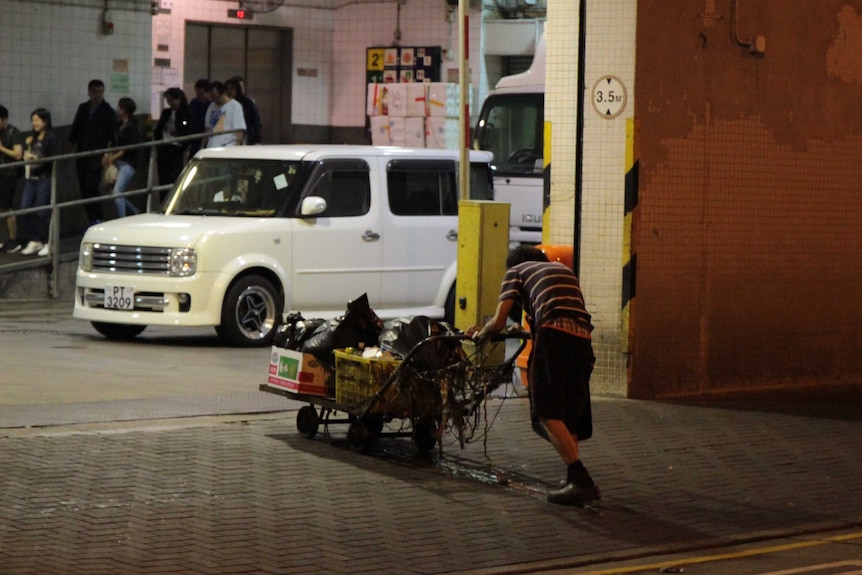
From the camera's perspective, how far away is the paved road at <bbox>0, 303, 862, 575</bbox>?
7234 mm

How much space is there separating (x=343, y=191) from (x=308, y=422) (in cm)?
588

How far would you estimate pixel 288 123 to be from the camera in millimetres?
26172

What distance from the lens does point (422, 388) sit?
9.11m

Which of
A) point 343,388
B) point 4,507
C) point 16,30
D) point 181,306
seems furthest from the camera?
point 16,30

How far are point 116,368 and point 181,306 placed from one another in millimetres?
1493

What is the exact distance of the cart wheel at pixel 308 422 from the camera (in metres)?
10.0

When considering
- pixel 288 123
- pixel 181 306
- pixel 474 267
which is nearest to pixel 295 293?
pixel 181 306

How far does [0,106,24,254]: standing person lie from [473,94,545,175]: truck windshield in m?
6.36

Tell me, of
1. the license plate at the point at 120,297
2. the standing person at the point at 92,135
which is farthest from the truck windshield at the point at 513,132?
the license plate at the point at 120,297

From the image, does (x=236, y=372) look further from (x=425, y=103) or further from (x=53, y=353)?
(x=425, y=103)

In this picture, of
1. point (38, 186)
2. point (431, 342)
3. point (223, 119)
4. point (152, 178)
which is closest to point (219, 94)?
point (223, 119)

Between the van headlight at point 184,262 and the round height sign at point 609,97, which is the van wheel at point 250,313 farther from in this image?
the round height sign at point 609,97

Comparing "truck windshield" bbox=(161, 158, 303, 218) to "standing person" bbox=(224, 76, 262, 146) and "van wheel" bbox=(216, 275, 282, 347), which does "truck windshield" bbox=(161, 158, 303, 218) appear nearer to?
"van wheel" bbox=(216, 275, 282, 347)

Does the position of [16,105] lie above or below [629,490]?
above
